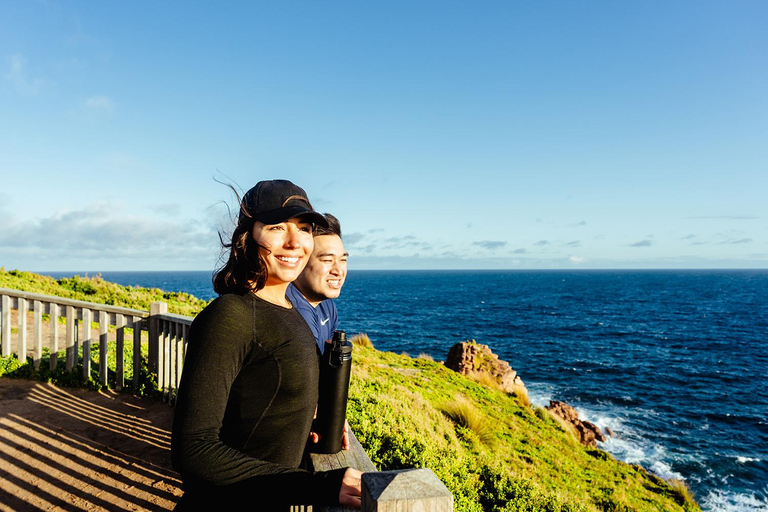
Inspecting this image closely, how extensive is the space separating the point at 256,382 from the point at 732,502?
14.9 m

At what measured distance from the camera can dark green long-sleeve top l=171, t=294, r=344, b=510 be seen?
1.27 meters

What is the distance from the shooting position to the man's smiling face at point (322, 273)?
3.12m

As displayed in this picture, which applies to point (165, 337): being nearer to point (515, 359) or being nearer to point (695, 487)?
point (695, 487)

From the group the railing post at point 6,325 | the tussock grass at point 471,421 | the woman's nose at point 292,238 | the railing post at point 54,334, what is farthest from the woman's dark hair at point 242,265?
the railing post at point 6,325

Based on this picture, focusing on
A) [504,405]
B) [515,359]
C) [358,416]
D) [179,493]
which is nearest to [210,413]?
[179,493]

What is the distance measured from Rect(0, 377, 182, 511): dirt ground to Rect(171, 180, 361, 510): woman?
3146 mm

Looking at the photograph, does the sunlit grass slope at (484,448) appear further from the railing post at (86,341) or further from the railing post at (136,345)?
the railing post at (86,341)

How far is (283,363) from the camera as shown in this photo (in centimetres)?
150

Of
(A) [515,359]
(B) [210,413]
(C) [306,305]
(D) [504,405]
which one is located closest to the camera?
(B) [210,413]

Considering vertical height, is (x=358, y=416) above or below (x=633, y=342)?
above

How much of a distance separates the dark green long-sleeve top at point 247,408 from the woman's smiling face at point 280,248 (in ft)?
0.49

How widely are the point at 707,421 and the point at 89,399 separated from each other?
21.2 meters

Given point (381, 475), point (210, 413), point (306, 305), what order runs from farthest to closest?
point (306, 305), point (210, 413), point (381, 475)

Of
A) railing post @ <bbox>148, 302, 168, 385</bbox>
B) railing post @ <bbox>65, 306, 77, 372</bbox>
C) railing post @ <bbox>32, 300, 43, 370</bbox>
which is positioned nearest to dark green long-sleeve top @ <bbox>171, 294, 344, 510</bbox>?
railing post @ <bbox>148, 302, 168, 385</bbox>
